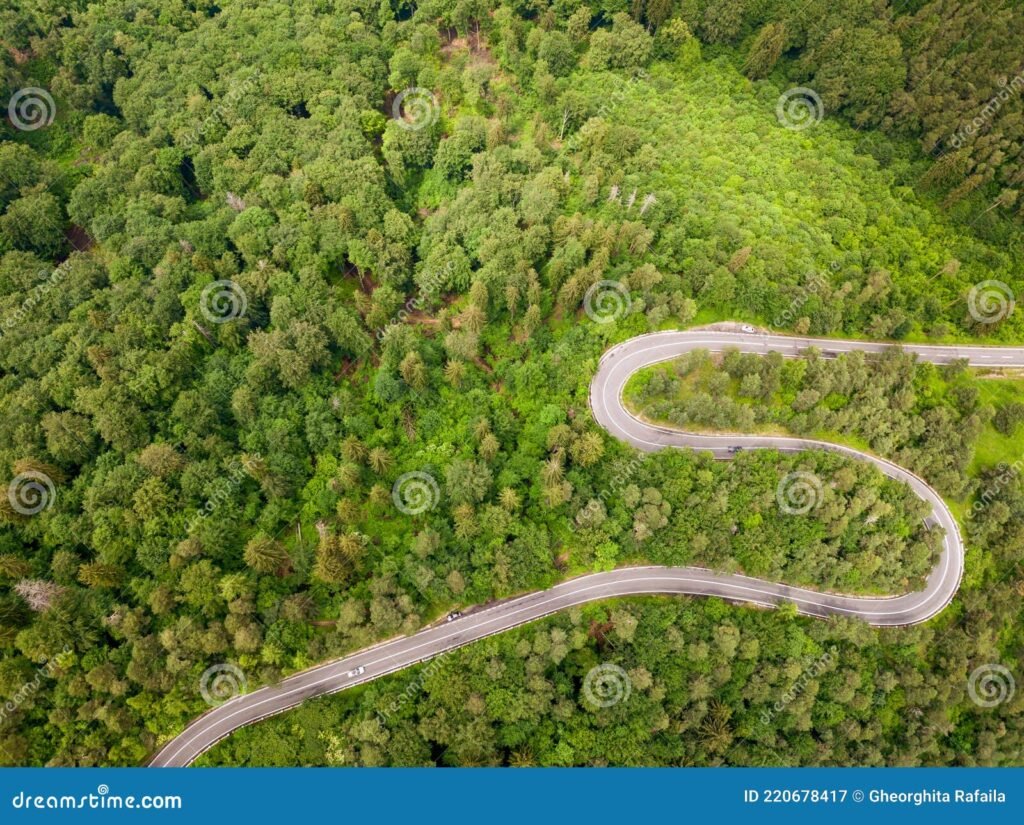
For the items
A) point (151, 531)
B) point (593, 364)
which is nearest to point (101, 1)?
point (151, 531)

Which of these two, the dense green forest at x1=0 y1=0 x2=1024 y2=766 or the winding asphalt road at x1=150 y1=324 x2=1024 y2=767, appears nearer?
the dense green forest at x1=0 y1=0 x2=1024 y2=766

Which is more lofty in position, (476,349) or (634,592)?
(476,349)

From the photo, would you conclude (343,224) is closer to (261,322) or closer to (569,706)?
(261,322)

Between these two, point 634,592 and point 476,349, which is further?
point 476,349

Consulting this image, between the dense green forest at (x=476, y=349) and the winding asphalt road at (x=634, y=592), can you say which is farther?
the winding asphalt road at (x=634, y=592)
